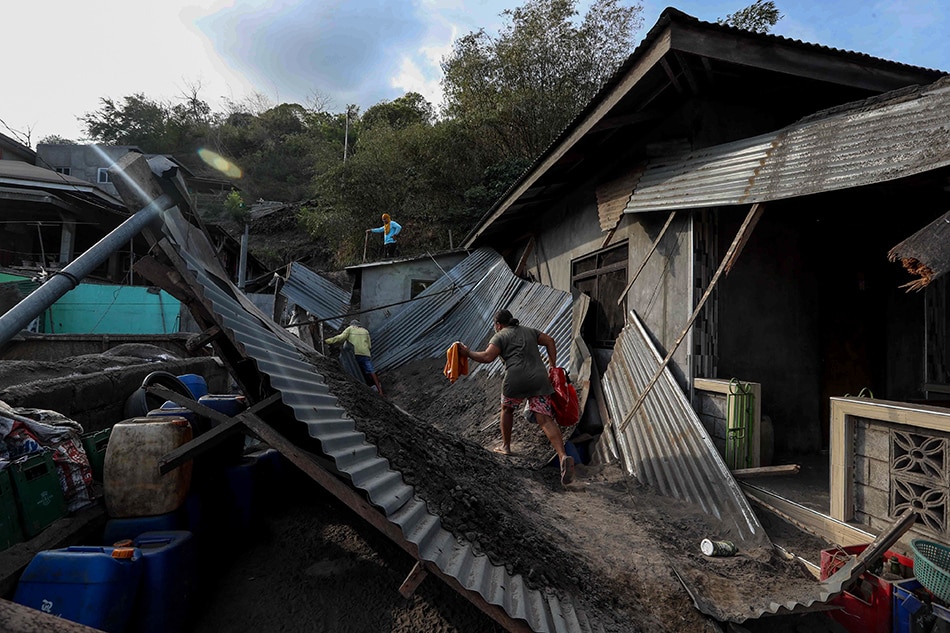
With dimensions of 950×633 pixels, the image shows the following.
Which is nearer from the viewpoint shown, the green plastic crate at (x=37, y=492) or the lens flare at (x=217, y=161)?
the green plastic crate at (x=37, y=492)

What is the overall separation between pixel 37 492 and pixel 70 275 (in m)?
1.11

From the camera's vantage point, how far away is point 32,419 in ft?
8.64

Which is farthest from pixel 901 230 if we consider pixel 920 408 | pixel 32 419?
pixel 32 419

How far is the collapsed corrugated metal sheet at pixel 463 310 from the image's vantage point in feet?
26.5

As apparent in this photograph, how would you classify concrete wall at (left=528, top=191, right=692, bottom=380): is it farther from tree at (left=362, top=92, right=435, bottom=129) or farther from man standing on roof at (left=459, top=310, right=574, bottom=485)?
tree at (left=362, top=92, right=435, bottom=129)

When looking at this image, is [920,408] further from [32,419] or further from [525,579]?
[32,419]

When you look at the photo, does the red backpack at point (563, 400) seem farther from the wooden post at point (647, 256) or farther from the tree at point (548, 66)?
the tree at point (548, 66)

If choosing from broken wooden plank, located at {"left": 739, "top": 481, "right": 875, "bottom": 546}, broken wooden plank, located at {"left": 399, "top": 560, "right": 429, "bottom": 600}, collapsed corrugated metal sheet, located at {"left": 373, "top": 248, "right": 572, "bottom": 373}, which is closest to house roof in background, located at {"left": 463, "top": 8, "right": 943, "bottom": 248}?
collapsed corrugated metal sheet, located at {"left": 373, "top": 248, "right": 572, "bottom": 373}

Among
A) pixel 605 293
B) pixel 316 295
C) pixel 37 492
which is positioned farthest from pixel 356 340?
pixel 37 492

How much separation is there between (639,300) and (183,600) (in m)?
5.03

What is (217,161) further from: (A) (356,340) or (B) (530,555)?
(B) (530,555)

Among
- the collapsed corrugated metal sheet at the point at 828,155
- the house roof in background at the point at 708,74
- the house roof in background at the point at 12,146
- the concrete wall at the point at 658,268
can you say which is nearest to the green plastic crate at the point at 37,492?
the concrete wall at the point at 658,268

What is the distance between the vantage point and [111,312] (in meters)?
13.1

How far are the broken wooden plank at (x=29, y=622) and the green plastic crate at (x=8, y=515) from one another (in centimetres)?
104
